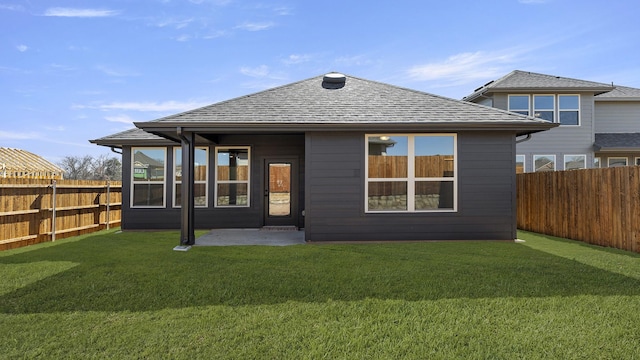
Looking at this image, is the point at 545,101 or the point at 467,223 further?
the point at 545,101

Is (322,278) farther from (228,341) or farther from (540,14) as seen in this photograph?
(540,14)

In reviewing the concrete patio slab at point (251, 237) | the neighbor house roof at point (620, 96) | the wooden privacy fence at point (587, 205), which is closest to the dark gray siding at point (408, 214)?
the concrete patio slab at point (251, 237)

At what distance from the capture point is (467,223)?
23.2 feet

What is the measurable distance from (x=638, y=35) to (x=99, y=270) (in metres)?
16.2

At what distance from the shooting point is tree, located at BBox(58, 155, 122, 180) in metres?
24.8

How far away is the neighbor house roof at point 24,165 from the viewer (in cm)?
1378

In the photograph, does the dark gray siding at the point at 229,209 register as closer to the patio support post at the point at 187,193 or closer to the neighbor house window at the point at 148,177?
the neighbor house window at the point at 148,177

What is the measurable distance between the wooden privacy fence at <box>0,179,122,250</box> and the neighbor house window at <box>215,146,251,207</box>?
11.5ft

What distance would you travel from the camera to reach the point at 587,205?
724cm

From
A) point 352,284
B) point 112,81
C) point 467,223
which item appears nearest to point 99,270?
point 352,284

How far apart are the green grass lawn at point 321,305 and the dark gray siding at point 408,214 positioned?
45.9 inches

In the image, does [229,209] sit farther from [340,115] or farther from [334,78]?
[334,78]

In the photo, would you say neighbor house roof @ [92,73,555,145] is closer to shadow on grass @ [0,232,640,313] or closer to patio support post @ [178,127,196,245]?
patio support post @ [178,127,196,245]

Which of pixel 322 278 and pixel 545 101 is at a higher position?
pixel 545 101
